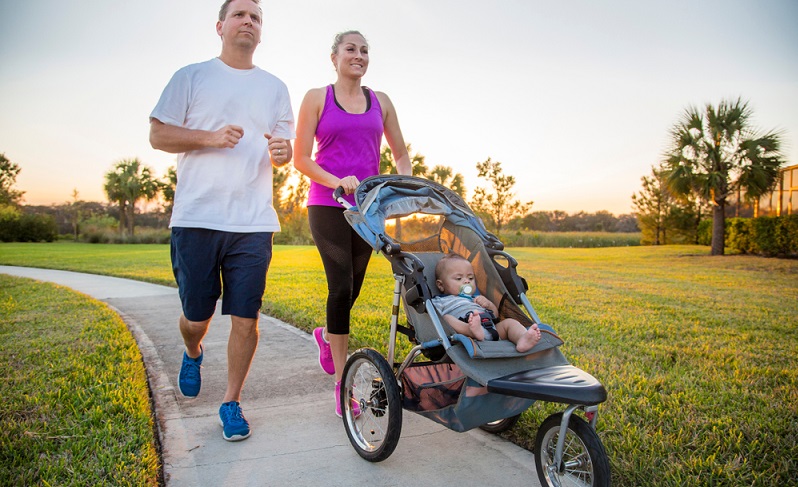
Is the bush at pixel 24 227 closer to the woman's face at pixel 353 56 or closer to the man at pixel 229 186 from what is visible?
the man at pixel 229 186

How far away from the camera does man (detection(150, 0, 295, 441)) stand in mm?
3148

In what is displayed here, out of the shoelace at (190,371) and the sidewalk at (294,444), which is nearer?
the sidewalk at (294,444)

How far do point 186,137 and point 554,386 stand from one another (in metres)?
2.27

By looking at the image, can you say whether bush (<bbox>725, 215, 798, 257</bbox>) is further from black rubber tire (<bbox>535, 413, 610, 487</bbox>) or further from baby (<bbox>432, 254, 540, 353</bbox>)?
black rubber tire (<bbox>535, 413, 610, 487</bbox>)

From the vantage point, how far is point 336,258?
3461 mm

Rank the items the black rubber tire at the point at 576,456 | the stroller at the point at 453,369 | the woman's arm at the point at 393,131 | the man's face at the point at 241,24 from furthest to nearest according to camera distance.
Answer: the woman's arm at the point at 393,131 < the man's face at the point at 241,24 < the stroller at the point at 453,369 < the black rubber tire at the point at 576,456

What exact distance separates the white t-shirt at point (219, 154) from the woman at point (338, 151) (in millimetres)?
321

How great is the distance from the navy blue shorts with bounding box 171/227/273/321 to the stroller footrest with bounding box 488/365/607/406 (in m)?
1.54

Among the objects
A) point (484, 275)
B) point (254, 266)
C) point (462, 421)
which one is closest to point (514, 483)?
point (462, 421)

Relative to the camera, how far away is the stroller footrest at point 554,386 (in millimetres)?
2176

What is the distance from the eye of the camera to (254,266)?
3.21 m

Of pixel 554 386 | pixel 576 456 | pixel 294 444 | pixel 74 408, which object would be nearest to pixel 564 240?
pixel 294 444

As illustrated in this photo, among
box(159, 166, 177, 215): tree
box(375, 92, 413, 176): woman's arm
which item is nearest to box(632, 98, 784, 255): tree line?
box(375, 92, 413, 176): woman's arm

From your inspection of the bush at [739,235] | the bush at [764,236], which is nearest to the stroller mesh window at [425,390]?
the bush at [764,236]
